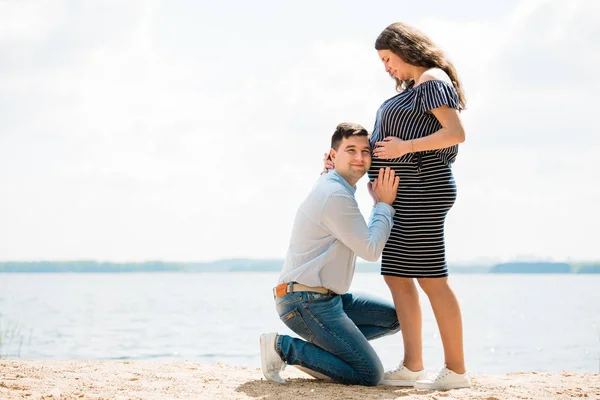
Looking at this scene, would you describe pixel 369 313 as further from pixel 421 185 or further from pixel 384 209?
pixel 421 185

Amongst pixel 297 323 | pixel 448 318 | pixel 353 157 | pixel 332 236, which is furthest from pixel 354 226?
pixel 448 318

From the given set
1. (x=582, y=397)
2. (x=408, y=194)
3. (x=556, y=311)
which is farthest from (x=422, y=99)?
(x=556, y=311)

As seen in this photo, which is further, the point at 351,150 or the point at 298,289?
the point at 351,150

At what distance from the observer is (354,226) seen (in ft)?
14.1

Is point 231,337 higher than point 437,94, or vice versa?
point 437,94

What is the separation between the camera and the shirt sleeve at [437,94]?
4.30 metres

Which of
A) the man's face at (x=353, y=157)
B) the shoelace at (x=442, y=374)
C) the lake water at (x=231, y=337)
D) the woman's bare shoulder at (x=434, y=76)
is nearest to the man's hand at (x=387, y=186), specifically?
the man's face at (x=353, y=157)

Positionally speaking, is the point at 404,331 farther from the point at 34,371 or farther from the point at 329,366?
the point at 34,371

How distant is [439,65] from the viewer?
14.9 feet

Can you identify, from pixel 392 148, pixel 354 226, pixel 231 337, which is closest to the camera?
pixel 354 226

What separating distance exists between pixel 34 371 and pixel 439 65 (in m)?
3.25

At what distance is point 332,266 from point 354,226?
30 cm

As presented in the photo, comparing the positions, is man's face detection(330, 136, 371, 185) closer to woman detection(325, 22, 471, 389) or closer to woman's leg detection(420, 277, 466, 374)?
woman detection(325, 22, 471, 389)

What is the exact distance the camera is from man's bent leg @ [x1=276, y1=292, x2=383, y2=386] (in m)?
4.38
